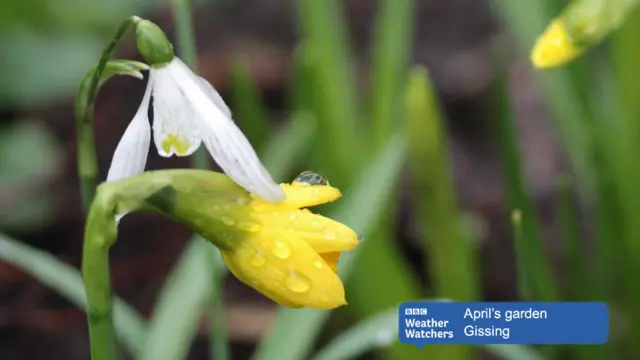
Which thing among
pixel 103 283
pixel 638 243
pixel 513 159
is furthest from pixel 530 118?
pixel 103 283

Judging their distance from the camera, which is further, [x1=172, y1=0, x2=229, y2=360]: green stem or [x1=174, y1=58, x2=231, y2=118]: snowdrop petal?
[x1=172, y1=0, x2=229, y2=360]: green stem

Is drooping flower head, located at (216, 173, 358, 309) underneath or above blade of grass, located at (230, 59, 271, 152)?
underneath

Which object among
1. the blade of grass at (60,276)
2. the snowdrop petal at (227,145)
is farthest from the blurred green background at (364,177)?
the snowdrop petal at (227,145)

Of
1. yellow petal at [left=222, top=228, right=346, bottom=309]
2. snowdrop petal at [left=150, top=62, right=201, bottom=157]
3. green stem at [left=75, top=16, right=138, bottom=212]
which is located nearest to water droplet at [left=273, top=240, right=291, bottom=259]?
yellow petal at [left=222, top=228, right=346, bottom=309]

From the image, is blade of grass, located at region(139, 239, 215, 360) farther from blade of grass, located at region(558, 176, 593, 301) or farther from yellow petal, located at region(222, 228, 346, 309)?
blade of grass, located at region(558, 176, 593, 301)

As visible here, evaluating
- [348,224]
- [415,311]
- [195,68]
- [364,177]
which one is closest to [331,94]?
[364,177]

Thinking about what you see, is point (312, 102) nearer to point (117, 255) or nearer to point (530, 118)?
point (117, 255)

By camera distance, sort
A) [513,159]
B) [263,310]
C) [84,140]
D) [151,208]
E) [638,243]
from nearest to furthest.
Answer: [151,208], [84,140], [513,159], [638,243], [263,310]
